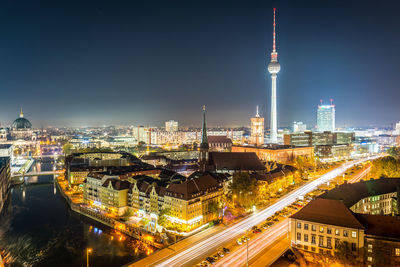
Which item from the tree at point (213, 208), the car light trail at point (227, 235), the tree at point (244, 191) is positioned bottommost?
the car light trail at point (227, 235)

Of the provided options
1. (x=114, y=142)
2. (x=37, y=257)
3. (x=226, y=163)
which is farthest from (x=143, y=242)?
(x=114, y=142)

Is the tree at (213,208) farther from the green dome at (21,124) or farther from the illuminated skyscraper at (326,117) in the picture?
the green dome at (21,124)

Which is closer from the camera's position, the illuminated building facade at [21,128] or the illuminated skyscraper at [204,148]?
the illuminated skyscraper at [204,148]

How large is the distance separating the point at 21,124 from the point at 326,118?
187379 mm

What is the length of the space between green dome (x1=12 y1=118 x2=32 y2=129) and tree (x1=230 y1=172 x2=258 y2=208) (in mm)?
181098

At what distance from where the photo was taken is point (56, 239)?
98.9 feet

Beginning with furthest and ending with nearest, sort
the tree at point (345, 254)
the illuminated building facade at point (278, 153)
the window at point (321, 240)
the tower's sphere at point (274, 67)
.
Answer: the tower's sphere at point (274, 67) → the illuminated building facade at point (278, 153) → the window at point (321, 240) → the tree at point (345, 254)

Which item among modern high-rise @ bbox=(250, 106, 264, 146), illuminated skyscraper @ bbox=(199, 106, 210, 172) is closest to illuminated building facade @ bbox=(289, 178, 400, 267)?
illuminated skyscraper @ bbox=(199, 106, 210, 172)

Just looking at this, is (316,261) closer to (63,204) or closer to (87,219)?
(87,219)

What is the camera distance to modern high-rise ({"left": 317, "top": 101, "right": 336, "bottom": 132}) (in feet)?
577

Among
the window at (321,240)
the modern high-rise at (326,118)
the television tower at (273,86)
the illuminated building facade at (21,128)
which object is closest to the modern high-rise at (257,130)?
the television tower at (273,86)

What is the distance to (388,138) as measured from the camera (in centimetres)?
14100

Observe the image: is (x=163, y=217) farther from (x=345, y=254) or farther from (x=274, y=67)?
(x=274, y=67)

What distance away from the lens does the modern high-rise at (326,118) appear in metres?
176
